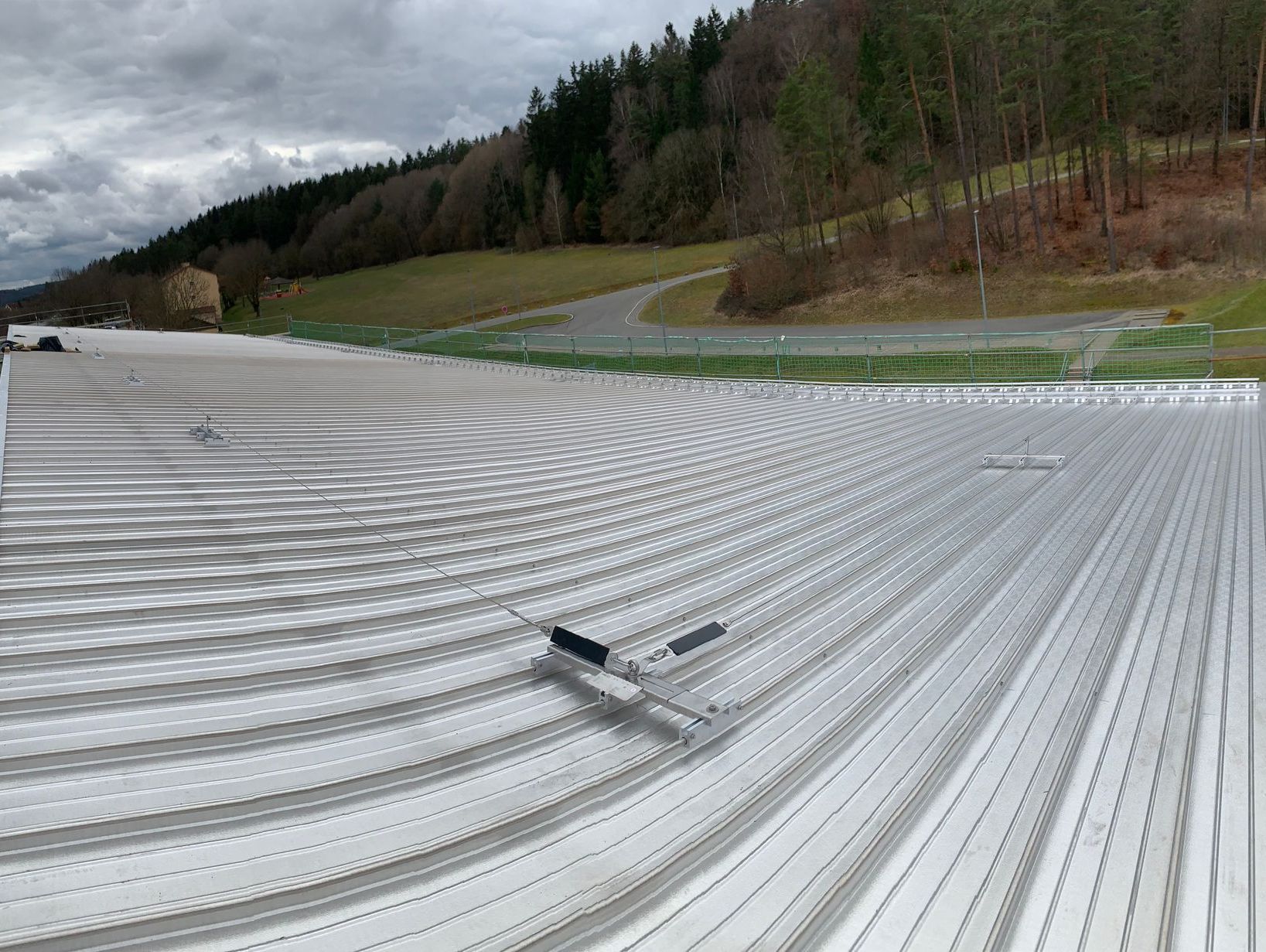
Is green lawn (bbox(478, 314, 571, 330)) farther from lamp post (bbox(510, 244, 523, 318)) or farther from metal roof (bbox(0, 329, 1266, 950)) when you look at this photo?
metal roof (bbox(0, 329, 1266, 950))

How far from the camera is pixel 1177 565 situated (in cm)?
627

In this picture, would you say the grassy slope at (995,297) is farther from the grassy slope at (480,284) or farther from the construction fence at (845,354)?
the grassy slope at (480,284)

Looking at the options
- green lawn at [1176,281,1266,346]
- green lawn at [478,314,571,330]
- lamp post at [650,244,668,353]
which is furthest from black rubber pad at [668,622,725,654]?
green lawn at [478,314,571,330]

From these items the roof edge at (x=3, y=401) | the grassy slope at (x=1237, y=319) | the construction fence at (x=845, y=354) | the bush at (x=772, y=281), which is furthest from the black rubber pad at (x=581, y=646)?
the bush at (x=772, y=281)

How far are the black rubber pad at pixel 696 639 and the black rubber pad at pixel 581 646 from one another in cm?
35

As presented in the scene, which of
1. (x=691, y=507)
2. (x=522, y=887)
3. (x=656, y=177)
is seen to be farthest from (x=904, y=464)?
(x=656, y=177)

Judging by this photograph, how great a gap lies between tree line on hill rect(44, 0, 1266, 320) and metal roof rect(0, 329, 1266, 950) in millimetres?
42528

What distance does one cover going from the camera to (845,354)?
24.1 meters

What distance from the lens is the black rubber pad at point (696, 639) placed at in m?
4.34

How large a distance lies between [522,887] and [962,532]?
5353mm

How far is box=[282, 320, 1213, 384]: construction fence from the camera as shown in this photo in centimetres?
2095

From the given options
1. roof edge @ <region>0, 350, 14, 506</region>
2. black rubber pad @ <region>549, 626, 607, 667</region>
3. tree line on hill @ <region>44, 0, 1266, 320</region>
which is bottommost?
black rubber pad @ <region>549, 626, 607, 667</region>

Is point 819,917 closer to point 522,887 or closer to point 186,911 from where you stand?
point 522,887

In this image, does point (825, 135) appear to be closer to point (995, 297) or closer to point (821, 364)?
point (995, 297)
